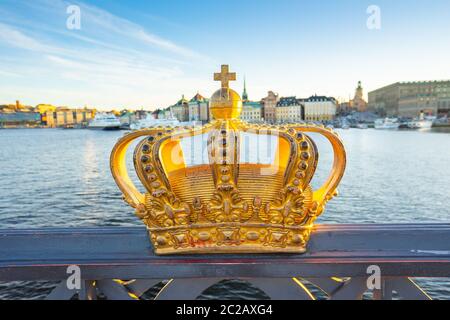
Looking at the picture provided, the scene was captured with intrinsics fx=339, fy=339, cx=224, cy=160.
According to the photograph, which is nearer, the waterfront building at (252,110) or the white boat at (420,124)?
the white boat at (420,124)

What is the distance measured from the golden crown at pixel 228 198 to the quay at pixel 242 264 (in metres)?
0.11

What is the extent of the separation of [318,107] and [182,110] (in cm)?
3566

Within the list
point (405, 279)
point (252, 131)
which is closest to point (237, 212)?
point (252, 131)

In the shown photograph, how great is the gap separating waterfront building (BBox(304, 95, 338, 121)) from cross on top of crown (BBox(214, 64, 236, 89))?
8380 cm

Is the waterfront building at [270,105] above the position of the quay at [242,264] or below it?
above

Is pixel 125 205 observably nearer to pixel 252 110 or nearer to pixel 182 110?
pixel 182 110

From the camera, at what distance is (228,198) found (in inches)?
90.3

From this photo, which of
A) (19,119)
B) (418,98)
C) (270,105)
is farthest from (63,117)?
(418,98)

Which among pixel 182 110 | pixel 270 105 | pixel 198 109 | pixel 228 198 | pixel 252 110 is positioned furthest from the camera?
pixel 270 105

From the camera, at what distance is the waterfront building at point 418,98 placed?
74.6 metres

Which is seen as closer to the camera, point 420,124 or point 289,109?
point 420,124

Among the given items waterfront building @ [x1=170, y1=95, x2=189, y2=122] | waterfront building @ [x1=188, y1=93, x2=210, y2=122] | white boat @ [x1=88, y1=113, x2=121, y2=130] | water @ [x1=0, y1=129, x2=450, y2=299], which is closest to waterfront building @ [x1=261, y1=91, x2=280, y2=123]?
waterfront building @ [x1=188, y1=93, x2=210, y2=122]

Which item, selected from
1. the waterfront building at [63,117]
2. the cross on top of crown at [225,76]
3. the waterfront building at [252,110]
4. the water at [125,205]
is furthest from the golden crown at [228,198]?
the waterfront building at [63,117]

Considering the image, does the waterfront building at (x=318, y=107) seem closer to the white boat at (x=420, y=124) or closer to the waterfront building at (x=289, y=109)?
the waterfront building at (x=289, y=109)
